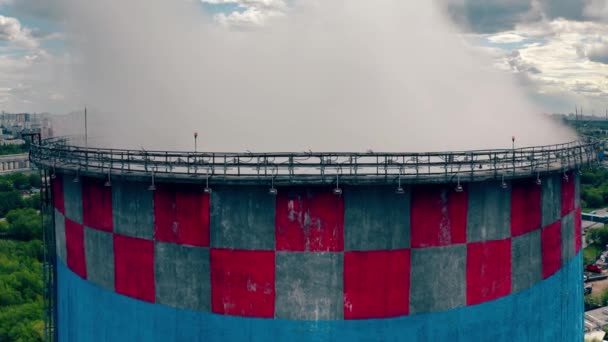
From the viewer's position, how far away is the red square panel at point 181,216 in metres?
16.5

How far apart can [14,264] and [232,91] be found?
1929 inches

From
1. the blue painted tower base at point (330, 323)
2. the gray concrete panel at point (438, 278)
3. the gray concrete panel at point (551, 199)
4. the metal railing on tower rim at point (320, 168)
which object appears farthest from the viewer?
the gray concrete panel at point (551, 199)

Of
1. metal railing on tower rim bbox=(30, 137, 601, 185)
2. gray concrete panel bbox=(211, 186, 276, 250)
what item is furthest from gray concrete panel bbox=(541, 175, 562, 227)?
gray concrete panel bbox=(211, 186, 276, 250)

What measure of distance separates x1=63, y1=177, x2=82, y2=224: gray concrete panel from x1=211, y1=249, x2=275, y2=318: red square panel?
6.41 metres

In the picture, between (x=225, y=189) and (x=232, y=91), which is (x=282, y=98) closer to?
(x=232, y=91)

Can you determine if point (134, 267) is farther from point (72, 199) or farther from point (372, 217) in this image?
point (372, 217)

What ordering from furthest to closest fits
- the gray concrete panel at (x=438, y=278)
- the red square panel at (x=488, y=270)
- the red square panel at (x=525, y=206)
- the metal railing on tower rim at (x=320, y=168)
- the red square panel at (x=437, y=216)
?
1. the red square panel at (x=525, y=206)
2. the red square panel at (x=488, y=270)
3. the gray concrete panel at (x=438, y=278)
4. the red square panel at (x=437, y=216)
5. the metal railing on tower rim at (x=320, y=168)

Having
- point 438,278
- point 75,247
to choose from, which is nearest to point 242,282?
point 438,278

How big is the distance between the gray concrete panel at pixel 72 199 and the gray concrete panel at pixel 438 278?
41.0 feet

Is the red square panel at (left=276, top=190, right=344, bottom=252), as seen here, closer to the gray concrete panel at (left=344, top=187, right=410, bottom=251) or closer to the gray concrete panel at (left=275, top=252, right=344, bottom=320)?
the gray concrete panel at (left=344, top=187, right=410, bottom=251)

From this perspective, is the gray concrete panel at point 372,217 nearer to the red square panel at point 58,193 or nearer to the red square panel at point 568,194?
the red square panel at point 568,194

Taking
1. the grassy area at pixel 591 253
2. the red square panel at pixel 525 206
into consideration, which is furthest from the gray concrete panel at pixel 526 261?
the grassy area at pixel 591 253

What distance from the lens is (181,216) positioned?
16688 millimetres

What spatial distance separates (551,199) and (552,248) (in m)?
Answer: 1.98
